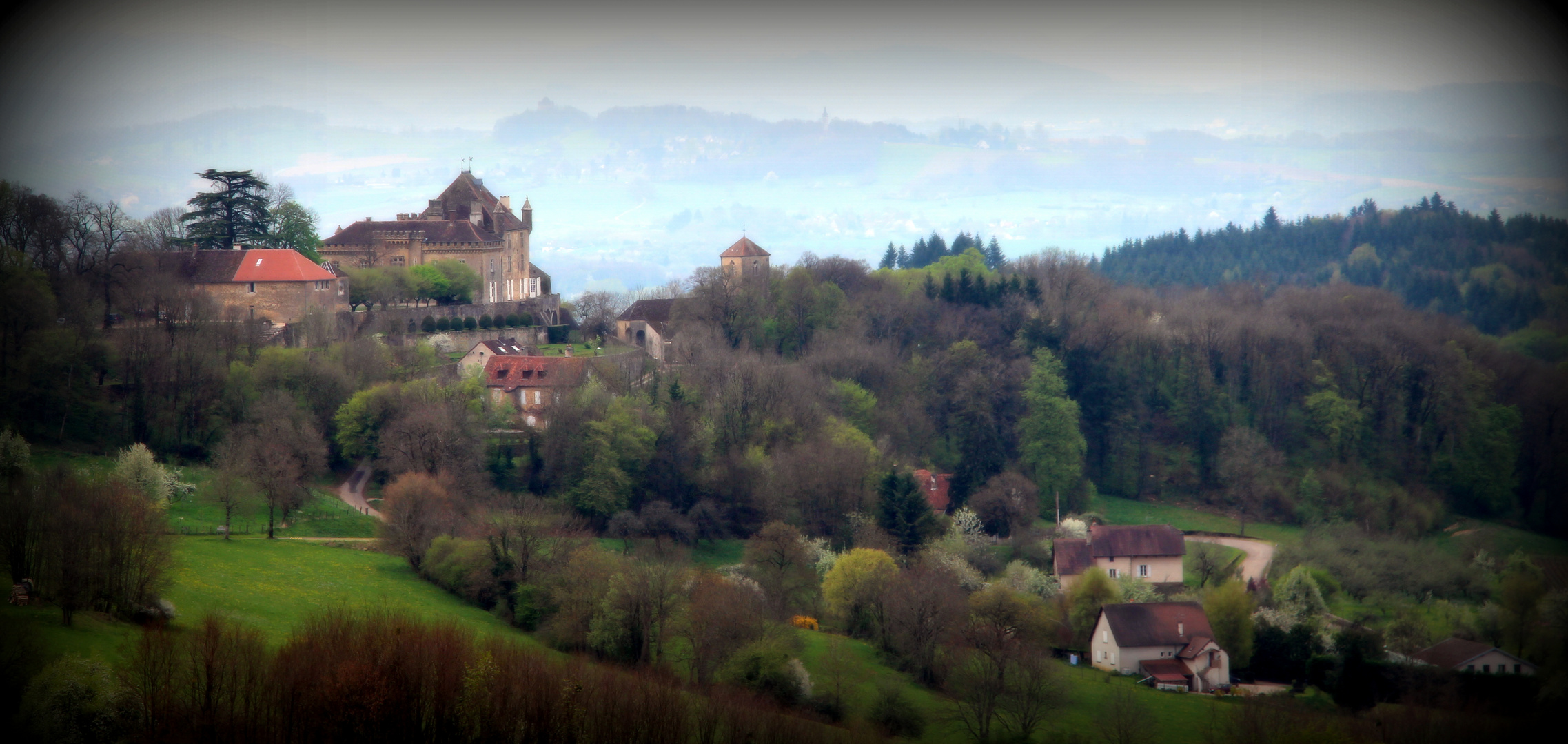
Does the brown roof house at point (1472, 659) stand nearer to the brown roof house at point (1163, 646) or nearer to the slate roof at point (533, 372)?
the brown roof house at point (1163, 646)

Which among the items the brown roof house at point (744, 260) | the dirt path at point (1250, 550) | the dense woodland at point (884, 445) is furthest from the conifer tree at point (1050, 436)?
the brown roof house at point (744, 260)

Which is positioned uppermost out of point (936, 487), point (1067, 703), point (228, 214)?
point (228, 214)

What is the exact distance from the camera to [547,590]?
34125mm

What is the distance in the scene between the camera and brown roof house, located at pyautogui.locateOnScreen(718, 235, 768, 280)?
229 feet

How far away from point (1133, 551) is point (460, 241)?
37813 millimetres

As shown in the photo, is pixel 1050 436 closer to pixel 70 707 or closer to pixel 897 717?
pixel 897 717

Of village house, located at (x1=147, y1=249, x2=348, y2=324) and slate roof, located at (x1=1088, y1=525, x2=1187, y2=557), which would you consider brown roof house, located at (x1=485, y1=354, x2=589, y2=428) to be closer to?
village house, located at (x1=147, y1=249, x2=348, y2=324)

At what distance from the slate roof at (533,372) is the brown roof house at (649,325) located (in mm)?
9839

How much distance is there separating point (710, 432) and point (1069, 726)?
73.1ft

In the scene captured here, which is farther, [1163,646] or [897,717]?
[1163,646]

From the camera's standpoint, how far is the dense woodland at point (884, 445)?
34906mm

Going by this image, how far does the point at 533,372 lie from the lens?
53.1 meters

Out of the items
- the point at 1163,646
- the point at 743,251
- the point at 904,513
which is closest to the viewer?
the point at 1163,646

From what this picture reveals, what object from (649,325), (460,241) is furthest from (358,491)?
(460,241)
